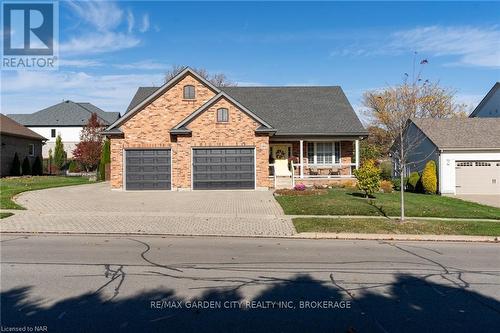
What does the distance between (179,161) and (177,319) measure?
63.6 feet

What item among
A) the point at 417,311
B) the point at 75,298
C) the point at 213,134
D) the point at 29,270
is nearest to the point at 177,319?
the point at 75,298

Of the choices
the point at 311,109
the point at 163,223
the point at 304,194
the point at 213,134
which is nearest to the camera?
the point at 163,223

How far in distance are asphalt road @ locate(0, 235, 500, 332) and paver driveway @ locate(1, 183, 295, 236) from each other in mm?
2142

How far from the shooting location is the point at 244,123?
2441cm

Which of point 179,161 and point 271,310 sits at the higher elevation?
point 179,161

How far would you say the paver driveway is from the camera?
1262cm

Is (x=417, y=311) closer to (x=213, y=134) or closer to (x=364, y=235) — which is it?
(x=364, y=235)

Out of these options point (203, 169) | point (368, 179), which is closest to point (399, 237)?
point (368, 179)

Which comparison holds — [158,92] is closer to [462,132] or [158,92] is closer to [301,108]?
[301,108]

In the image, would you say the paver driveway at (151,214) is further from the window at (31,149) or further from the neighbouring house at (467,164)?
the window at (31,149)

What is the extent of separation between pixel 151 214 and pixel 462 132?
21.2 meters

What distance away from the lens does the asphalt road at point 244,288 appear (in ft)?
17.3

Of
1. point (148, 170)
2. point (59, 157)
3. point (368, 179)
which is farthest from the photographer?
point (59, 157)

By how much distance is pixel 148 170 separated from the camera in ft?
80.4
